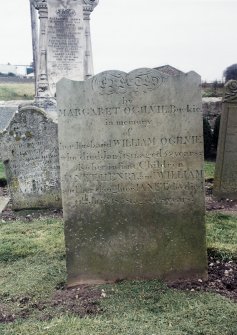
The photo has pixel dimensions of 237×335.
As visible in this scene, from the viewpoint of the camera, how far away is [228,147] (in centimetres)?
773

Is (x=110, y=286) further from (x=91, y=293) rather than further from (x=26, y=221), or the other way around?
(x=26, y=221)

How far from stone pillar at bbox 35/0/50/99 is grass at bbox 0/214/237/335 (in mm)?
10267

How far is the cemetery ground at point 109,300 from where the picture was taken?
3.45 metres

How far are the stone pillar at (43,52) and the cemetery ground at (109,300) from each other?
10116 millimetres

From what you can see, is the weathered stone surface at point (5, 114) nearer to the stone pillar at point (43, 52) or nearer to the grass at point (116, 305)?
the stone pillar at point (43, 52)

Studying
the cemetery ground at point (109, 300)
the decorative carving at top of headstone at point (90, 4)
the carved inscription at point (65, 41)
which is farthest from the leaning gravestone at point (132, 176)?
the decorative carving at top of headstone at point (90, 4)

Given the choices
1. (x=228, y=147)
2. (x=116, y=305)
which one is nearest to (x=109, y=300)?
(x=116, y=305)

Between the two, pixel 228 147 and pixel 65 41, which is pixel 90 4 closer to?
pixel 65 41

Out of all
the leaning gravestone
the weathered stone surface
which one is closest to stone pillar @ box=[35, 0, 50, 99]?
the weathered stone surface

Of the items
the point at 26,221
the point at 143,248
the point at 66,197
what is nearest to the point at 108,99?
the point at 66,197

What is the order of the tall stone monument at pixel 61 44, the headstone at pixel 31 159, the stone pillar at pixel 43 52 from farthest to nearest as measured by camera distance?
the tall stone monument at pixel 61 44
the stone pillar at pixel 43 52
the headstone at pixel 31 159

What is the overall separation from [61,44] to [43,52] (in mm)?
647

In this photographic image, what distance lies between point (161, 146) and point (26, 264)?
2008 mm

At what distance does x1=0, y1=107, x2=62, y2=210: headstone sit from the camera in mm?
7352
